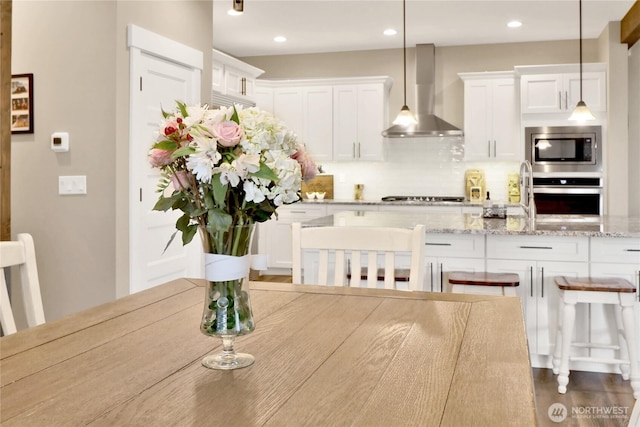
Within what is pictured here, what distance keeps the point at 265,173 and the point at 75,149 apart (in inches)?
105

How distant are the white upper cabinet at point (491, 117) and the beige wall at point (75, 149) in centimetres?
398

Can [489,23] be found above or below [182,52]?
above

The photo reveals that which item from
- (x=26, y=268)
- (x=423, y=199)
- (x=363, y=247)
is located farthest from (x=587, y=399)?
(x=423, y=199)

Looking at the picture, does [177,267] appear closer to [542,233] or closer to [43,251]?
[43,251]

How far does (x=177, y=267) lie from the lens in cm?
386

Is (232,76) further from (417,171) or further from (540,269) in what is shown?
(540,269)

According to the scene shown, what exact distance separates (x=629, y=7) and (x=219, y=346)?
17.8 feet

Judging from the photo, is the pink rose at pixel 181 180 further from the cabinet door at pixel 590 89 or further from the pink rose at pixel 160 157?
the cabinet door at pixel 590 89

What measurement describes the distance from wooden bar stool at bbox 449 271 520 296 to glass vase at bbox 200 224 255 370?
7.10 ft

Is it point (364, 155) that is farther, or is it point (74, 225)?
point (364, 155)

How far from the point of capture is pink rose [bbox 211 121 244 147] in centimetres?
94

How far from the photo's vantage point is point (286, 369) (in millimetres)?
1028

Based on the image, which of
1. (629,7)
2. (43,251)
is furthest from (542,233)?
(629,7)


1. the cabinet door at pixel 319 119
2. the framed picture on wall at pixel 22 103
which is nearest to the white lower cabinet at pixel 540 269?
the framed picture on wall at pixel 22 103
